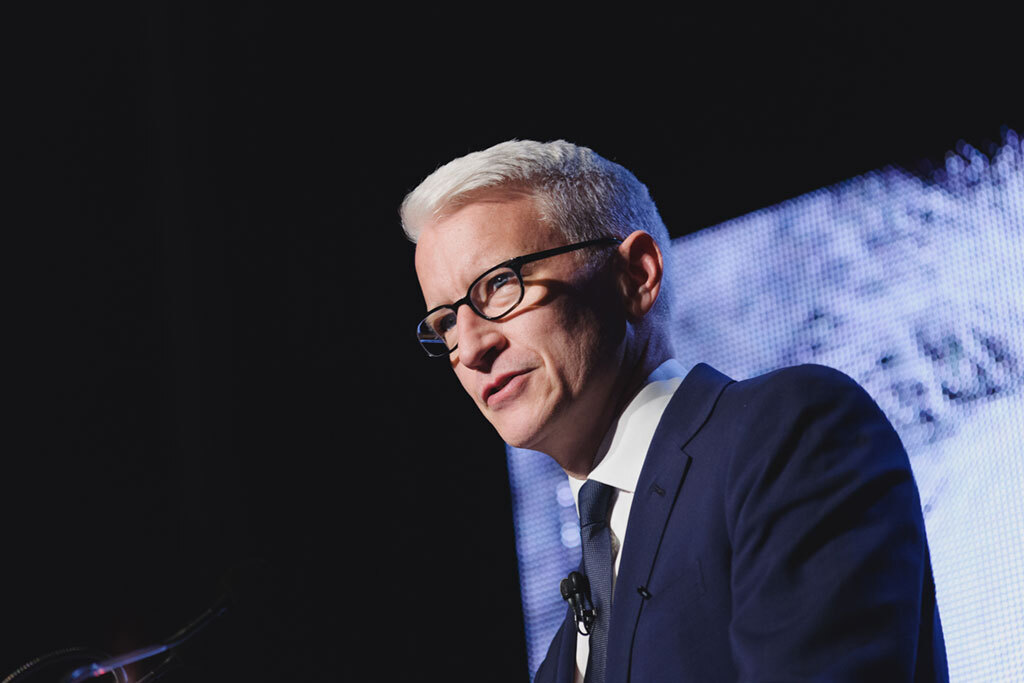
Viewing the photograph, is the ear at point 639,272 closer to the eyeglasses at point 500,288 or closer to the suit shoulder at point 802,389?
the eyeglasses at point 500,288

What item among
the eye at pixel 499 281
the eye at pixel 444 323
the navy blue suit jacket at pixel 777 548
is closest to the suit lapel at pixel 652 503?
the navy blue suit jacket at pixel 777 548

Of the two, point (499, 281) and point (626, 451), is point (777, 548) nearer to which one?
point (626, 451)

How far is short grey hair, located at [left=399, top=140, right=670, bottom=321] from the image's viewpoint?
6.18 ft

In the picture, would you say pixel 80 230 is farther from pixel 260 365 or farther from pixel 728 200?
pixel 728 200

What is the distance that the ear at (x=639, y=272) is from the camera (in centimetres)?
189

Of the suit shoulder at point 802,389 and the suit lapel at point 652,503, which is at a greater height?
the suit shoulder at point 802,389

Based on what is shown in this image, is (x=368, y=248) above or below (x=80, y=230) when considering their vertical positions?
below

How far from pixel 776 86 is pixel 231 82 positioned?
222 centimetres

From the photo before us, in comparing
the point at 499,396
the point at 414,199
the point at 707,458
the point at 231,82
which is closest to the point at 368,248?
the point at 231,82

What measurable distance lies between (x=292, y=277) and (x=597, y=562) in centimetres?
249

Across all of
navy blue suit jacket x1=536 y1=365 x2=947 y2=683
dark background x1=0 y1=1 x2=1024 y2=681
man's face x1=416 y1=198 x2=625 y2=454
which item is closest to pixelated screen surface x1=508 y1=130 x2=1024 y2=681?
dark background x1=0 y1=1 x2=1024 y2=681

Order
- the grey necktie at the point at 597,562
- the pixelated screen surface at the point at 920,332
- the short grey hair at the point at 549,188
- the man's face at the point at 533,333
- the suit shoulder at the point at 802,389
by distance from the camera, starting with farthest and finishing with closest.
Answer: the pixelated screen surface at the point at 920,332 → the short grey hair at the point at 549,188 → the man's face at the point at 533,333 → the grey necktie at the point at 597,562 → the suit shoulder at the point at 802,389

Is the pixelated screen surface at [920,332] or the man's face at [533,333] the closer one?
the man's face at [533,333]

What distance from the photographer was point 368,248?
12.3ft
